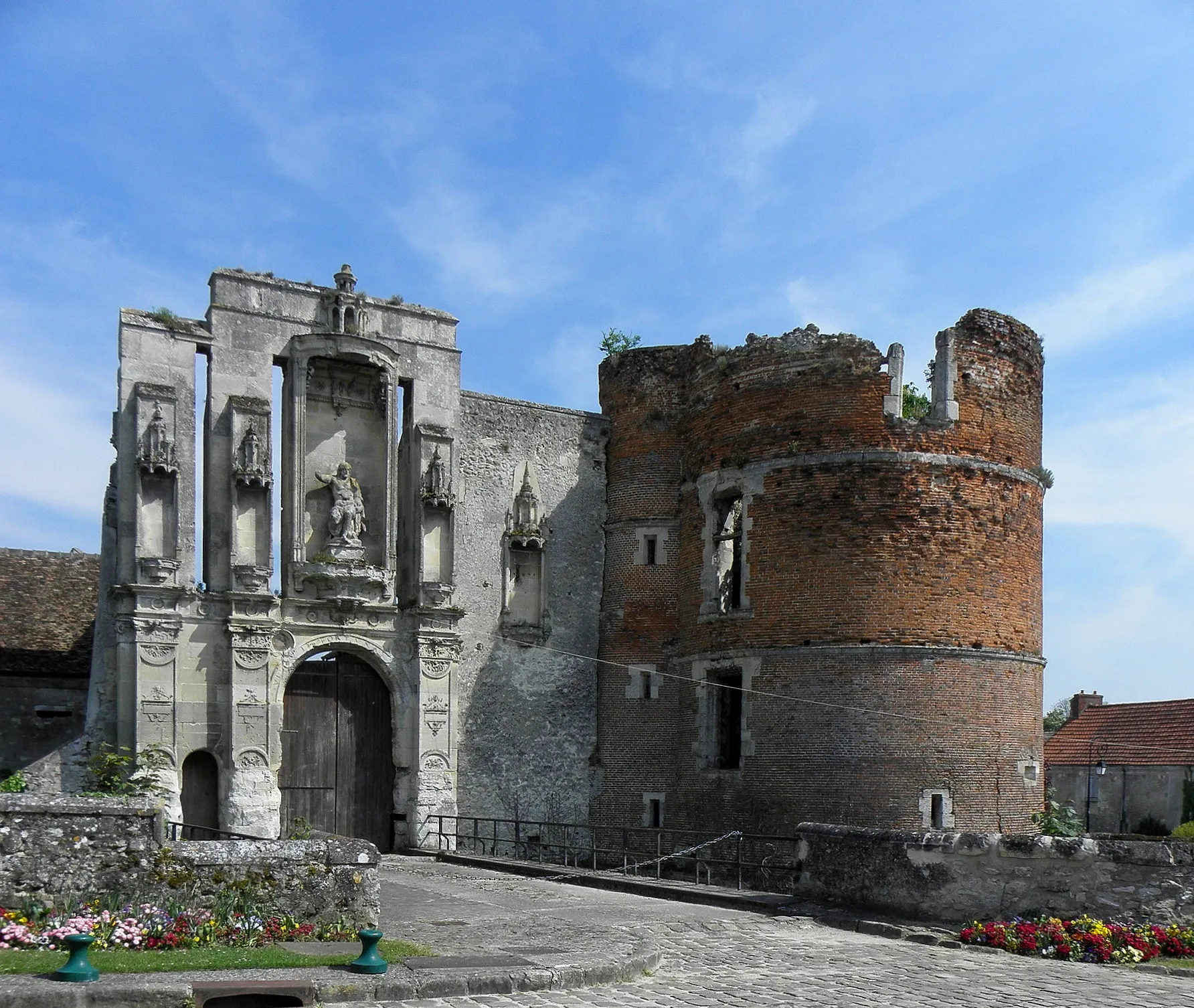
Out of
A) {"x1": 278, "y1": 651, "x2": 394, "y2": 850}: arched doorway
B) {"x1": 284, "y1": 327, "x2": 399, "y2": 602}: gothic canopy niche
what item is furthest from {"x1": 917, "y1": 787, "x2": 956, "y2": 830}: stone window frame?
{"x1": 284, "y1": 327, "x2": 399, "y2": 602}: gothic canopy niche

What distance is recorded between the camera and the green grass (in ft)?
27.9

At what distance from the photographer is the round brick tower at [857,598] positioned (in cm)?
2025

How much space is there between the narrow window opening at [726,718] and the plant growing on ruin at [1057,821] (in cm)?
505

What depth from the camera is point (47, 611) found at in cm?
2542

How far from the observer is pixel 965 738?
66.6 ft

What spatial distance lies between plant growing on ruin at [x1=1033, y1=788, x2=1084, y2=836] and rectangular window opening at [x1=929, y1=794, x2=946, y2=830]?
1682mm

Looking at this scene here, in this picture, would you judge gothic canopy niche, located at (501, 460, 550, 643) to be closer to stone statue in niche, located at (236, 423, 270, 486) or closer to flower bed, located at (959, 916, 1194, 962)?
stone statue in niche, located at (236, 423, 270, 486)

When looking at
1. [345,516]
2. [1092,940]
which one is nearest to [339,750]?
[345,516]

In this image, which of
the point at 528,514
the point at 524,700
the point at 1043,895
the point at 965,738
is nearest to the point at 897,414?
the point at 965,738

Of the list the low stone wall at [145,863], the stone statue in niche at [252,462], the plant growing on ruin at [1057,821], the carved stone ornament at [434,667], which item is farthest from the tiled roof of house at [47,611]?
the plant growing on ruin at [1057,821]

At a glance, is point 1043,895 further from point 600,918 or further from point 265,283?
point 265,283

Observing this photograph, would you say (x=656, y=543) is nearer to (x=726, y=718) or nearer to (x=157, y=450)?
(x=726, y=718)

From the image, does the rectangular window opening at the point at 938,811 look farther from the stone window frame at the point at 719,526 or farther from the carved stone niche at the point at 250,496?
the carved stone niche at the point at 250,496

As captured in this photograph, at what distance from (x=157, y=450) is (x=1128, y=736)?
31023 millimetres
